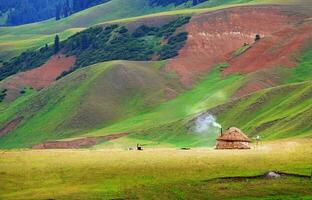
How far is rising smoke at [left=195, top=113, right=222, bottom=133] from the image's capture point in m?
160

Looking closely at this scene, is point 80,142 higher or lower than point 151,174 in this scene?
higher

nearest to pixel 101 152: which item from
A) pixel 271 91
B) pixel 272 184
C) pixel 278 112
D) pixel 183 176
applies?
pixel 183 176

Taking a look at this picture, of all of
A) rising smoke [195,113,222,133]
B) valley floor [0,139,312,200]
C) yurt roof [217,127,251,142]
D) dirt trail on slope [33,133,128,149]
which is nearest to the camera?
valley floor [0,139,312,200]

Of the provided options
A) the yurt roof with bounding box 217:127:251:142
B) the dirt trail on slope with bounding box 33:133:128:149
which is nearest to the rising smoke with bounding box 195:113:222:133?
the dirt trail on slope with bounding box 33:133:128:149

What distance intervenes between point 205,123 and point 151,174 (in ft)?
293

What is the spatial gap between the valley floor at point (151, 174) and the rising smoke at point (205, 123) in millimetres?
71100

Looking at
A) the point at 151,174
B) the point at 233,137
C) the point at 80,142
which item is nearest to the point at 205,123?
the point at 80,142

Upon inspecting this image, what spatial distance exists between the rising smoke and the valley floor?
71100 mm

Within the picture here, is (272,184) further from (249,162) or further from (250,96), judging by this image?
(250,96)

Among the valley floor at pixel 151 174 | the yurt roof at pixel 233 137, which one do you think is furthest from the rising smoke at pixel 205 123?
the valley floor at pixel 151 174

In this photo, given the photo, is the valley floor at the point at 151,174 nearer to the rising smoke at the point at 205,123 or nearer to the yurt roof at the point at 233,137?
the yurt roof at the point at 233,137

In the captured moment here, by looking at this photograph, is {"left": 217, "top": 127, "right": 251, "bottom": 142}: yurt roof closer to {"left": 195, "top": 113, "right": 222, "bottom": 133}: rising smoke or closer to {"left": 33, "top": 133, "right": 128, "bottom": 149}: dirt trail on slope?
{"left": 195, "top": 113, "right": 222, "bottom": 133}: rising smoke

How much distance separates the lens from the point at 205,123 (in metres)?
165

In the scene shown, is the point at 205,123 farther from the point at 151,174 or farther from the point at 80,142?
the point at 151,174
